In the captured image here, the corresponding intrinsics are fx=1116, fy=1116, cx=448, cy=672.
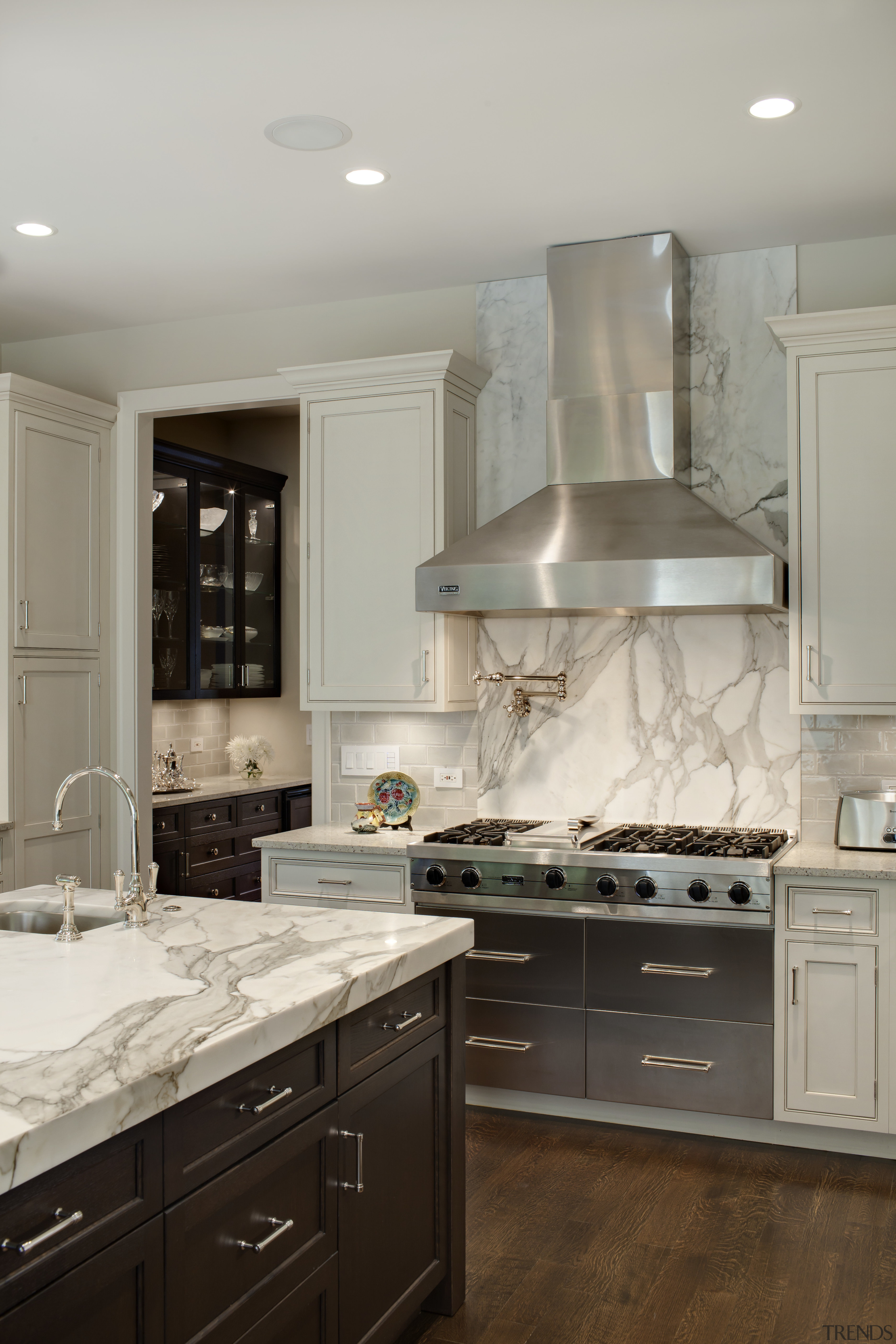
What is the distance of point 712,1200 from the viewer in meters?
3.12

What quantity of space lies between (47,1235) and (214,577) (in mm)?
4993

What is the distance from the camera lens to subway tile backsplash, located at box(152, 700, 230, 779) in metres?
6.20

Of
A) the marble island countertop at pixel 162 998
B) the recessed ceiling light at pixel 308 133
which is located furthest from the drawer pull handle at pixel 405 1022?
the recessed ceiling light at pixel 308 133

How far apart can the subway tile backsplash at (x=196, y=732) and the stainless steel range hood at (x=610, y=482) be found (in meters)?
2.76

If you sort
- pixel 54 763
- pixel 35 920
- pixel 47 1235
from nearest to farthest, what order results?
pixel 47 1235, pixel 35 920, pixel 54 763

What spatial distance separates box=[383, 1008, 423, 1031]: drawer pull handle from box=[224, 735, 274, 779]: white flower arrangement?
408 centimetres

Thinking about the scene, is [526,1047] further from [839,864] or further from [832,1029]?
[839,864]

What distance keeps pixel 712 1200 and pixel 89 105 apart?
3424 millimetres

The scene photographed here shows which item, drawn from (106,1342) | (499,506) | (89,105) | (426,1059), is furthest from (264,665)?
(106,1342)

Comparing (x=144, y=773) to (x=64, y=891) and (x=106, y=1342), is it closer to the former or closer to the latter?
(x=64, y=891)

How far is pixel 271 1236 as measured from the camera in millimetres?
1853

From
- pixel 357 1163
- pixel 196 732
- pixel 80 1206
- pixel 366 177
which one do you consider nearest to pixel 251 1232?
pixel 357 1163

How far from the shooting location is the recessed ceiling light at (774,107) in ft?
9.62

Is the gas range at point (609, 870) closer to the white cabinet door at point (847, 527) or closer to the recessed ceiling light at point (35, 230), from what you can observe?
the white cabinet door at point (847, 527)
